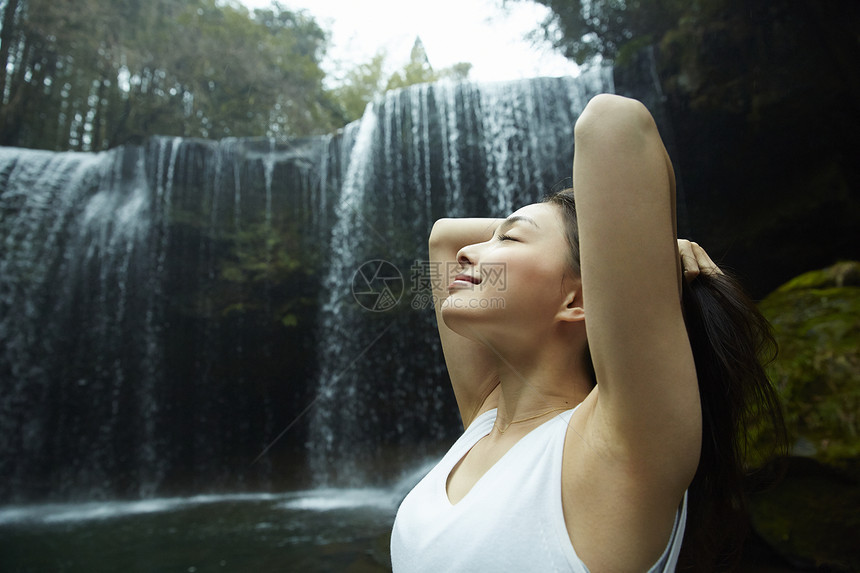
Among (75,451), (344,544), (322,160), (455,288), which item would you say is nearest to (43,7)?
(322,160)

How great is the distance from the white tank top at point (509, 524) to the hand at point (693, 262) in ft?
1.01

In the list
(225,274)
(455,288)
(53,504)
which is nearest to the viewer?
(455,288)

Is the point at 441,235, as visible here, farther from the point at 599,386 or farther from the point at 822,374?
the point at 822,374

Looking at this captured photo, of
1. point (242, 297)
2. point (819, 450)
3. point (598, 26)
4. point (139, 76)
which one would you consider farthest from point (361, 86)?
point (819, 450)

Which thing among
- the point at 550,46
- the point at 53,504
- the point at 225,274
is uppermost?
the point at 550,46

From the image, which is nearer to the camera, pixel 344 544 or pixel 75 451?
pixel 344 544

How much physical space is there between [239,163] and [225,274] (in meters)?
1.93

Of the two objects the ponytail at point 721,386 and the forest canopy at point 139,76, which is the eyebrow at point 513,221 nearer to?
the ponytail at point 721,386

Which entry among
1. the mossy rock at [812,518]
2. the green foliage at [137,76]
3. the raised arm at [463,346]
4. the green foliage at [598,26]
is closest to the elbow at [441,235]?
the raised arm at [463,346]

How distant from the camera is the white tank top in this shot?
2.46 ft

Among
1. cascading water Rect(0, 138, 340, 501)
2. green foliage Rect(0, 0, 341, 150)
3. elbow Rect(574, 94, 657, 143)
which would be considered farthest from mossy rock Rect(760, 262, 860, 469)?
green foliage Rect(0, 0, 341, 150)

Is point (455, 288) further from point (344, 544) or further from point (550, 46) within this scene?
point (550, 46)

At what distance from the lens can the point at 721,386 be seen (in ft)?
3.00

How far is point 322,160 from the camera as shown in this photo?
31.1ft
